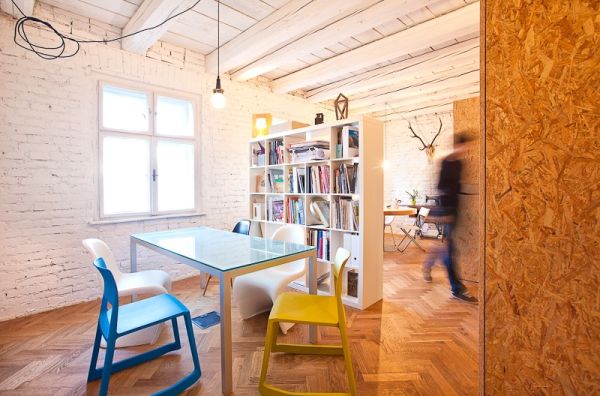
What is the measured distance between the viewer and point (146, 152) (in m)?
3.89

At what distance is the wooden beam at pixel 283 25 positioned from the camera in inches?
113

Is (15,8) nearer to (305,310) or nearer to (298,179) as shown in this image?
(298,179)

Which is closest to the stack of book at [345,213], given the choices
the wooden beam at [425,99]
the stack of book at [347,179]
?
the stack of book at [347,179]

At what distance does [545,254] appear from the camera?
1.17 meters

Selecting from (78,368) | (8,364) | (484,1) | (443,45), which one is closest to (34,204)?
(8,364)

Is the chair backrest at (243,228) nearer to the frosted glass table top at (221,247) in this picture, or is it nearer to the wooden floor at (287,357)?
the frosted glass table top at (221,247)

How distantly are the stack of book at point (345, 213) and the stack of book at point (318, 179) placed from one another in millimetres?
199

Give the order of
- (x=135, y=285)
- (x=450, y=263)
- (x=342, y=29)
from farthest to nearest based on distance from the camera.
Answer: (x=450, y=263) → (x=342, y=29) → (x=135, y=285)

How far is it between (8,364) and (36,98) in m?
2.45

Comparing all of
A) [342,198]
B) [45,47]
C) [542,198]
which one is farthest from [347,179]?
[45,47]

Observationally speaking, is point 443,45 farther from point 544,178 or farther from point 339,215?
point 544,178

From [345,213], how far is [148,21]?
284 centimetres

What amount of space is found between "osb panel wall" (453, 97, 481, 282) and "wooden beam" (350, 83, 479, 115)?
6.45 ft

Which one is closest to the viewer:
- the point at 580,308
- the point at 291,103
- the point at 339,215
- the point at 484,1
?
the point at 580,308
